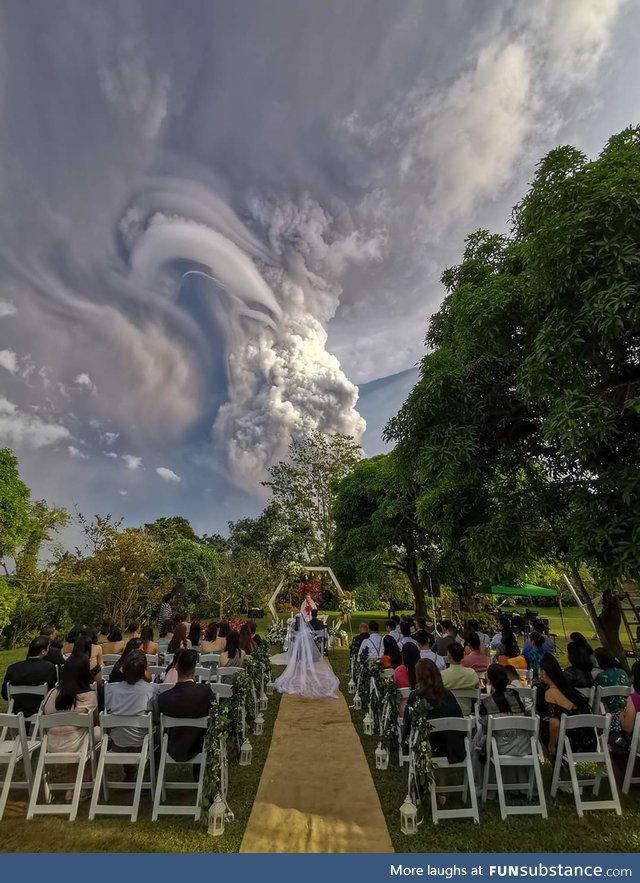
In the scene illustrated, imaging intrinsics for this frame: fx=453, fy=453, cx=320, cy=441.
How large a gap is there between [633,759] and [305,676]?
22.1 feet

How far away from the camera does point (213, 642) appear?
A: 8508 millimetres

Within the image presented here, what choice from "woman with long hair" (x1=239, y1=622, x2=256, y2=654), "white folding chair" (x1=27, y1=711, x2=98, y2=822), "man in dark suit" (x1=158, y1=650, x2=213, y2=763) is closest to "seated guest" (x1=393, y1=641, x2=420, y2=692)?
"man in dark suit" (x1=158, y1=650, x2=213, y2=763)

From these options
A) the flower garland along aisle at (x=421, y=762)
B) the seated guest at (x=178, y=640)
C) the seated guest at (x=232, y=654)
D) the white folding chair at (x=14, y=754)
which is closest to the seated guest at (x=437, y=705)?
the flower garland along aisle at (x=421, y=762)

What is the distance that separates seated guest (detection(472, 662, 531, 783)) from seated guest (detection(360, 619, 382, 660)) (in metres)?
3.62

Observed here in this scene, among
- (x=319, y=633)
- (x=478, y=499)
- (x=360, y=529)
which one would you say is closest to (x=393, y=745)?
(x=478, y=499)

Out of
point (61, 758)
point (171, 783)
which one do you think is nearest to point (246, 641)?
point (171, 783)

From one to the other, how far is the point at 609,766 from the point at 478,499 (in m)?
5.44

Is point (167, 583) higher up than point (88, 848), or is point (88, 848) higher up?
point (167, 583)

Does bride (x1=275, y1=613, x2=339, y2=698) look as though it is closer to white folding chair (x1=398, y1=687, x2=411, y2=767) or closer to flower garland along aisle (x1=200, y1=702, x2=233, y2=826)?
white folding chair (x1=398, y1=687, x2=411, y2=767)

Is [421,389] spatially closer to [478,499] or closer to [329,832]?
[478,499]

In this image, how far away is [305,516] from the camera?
34.6 m

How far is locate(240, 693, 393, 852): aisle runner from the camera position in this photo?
387 centimetres

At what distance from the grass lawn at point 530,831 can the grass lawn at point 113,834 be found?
57.0 inches

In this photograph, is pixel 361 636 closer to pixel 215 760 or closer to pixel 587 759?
pixel 587 759
